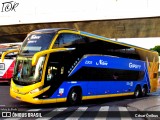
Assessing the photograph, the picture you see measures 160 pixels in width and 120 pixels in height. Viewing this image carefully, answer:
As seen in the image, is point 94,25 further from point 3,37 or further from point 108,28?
point 3,37

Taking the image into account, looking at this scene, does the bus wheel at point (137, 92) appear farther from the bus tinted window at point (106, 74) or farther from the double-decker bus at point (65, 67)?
the double-decker bus at point (65, 67)

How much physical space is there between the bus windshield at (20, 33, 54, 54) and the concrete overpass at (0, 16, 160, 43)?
1713 cm

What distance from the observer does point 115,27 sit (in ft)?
105

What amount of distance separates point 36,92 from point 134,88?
32.1ft

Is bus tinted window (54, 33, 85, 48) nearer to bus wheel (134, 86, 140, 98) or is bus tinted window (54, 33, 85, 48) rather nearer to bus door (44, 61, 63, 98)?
bus door (44, 61, 63, 98)

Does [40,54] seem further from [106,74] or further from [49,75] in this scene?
[106,74]

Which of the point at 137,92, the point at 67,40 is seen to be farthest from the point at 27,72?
the point at 137,92

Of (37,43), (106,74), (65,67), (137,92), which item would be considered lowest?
(137,92)

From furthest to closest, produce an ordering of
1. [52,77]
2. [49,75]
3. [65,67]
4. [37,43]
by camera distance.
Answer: [65,67], [37,43], [52,77], [49,75]

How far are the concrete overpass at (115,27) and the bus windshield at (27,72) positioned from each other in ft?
58.2

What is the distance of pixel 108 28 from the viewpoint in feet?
107

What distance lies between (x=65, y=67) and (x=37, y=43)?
1.48m

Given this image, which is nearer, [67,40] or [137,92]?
[67,40]

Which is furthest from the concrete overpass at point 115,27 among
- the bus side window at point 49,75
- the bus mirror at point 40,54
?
the bus side window at point 49,75
